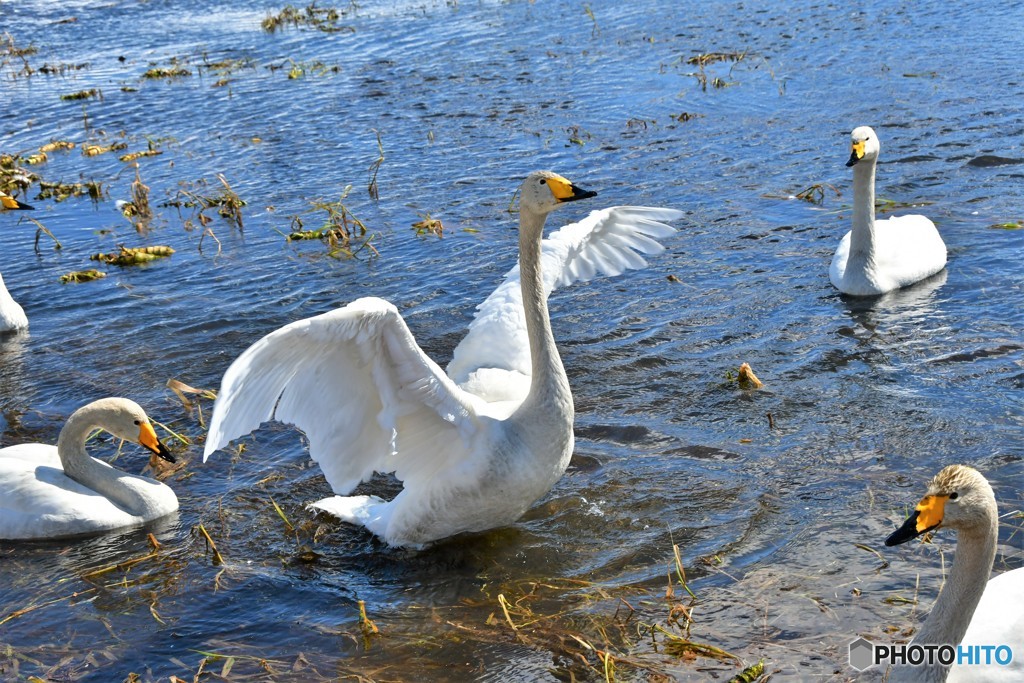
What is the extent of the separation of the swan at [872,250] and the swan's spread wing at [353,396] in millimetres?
4467

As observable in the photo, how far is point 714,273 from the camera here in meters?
9.94

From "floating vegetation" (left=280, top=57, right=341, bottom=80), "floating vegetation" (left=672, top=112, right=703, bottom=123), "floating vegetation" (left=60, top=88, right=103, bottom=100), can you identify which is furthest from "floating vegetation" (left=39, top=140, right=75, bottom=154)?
"floating vegetation" (left=672, top=112, right=703, bottom=123)

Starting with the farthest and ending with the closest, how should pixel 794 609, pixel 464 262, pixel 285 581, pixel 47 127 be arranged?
1. pixel 47 127
2. pixel 464 262
3. pixel 285 581
4. pixel 794 609

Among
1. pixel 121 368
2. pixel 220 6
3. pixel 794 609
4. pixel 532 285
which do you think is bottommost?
pixel 794 609

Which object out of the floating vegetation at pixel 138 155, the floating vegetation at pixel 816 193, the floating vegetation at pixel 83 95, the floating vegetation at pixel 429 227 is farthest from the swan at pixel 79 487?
the floating vegetation at pixel 83 95

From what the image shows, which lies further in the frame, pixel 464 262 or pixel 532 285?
pixel 464 262

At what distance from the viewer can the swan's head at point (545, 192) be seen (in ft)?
18.9

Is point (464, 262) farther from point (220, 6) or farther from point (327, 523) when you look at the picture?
point (220, 6)

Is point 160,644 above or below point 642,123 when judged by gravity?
below

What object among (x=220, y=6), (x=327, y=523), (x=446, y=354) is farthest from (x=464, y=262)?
(x=220, y=6)

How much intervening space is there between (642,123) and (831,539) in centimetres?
882

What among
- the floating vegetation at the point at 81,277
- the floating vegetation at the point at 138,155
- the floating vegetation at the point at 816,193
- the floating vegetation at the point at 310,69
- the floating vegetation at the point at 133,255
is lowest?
the floating vegetation at the point at 816,193

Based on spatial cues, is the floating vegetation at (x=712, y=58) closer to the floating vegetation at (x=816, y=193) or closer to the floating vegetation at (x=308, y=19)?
the floating vegetation at (x=816, y=193)

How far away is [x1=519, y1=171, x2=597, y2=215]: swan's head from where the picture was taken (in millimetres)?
5762
